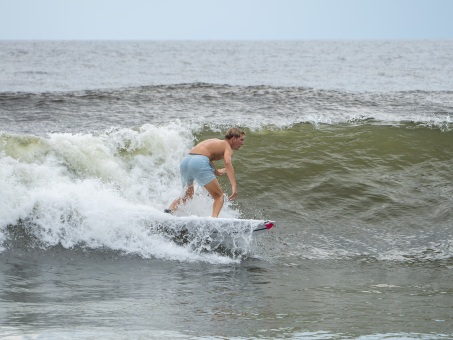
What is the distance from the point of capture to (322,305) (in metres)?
7.10

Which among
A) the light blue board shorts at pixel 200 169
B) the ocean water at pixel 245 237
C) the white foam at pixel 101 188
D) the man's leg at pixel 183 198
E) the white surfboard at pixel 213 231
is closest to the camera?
the ocean water at pixel 245 237

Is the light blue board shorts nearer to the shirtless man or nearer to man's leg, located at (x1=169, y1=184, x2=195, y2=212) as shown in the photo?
the shirtless man

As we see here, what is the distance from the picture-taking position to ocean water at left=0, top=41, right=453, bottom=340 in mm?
6500

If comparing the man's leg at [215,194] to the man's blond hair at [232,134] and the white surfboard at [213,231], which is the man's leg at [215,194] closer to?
the white surfboard at [213,231]

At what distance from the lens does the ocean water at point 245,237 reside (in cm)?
650

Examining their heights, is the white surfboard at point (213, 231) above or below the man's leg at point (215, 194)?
below

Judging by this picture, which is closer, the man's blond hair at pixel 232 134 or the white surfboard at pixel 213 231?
the white surfboard at pixel 213 231

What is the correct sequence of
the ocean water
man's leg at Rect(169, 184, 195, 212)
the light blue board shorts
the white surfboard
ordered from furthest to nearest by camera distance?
1. man's leg at Rect(169, 184, 195, 212)
2. the light blue board shorts
3. the white surfboard
4. the ocean water

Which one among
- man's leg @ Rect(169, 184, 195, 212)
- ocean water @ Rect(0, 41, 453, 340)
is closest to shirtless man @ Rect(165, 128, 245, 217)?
man's leg @ Rect(169, 184, 195, 212)

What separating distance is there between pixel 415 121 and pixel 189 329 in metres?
12.3

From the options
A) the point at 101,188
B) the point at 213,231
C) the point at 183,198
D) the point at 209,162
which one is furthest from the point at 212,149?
the point at 101,188

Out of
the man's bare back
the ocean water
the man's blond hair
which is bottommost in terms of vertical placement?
the ocean water

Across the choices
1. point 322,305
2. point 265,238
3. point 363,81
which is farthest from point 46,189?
point 363,81

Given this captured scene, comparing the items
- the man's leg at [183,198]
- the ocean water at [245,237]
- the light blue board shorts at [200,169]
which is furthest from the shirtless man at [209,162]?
the ocean water at [245,237]
